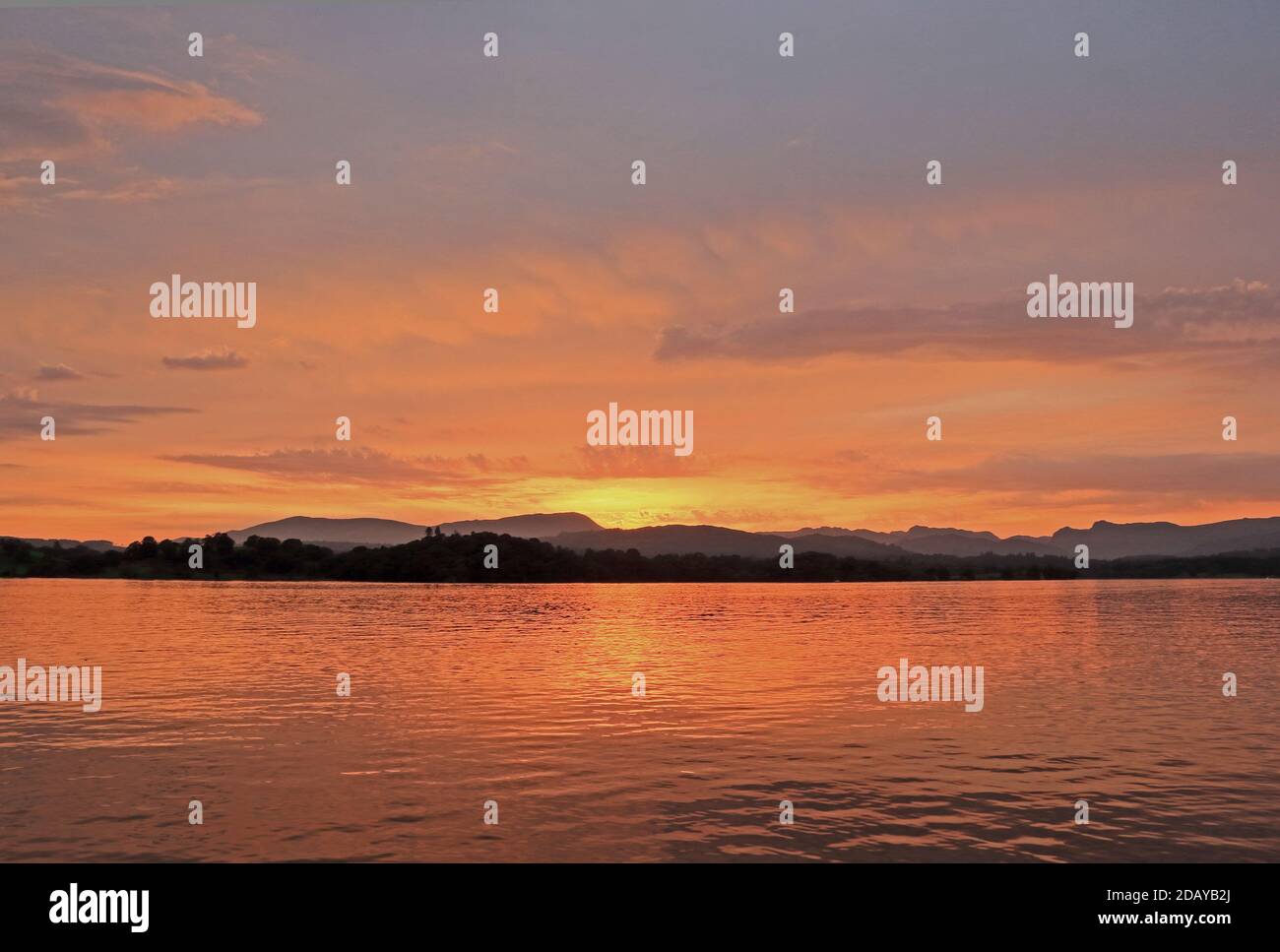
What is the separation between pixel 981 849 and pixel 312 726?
23152 mm

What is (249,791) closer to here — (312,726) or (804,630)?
(312,726)

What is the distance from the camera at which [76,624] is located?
87500 millimetres

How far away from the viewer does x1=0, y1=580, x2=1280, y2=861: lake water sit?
66.6 feet

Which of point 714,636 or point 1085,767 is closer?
point 1085,767

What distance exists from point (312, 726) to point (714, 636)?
158 ft

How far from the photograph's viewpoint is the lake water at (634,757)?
20297 millimetres

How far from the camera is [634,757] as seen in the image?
2878 centimetres
